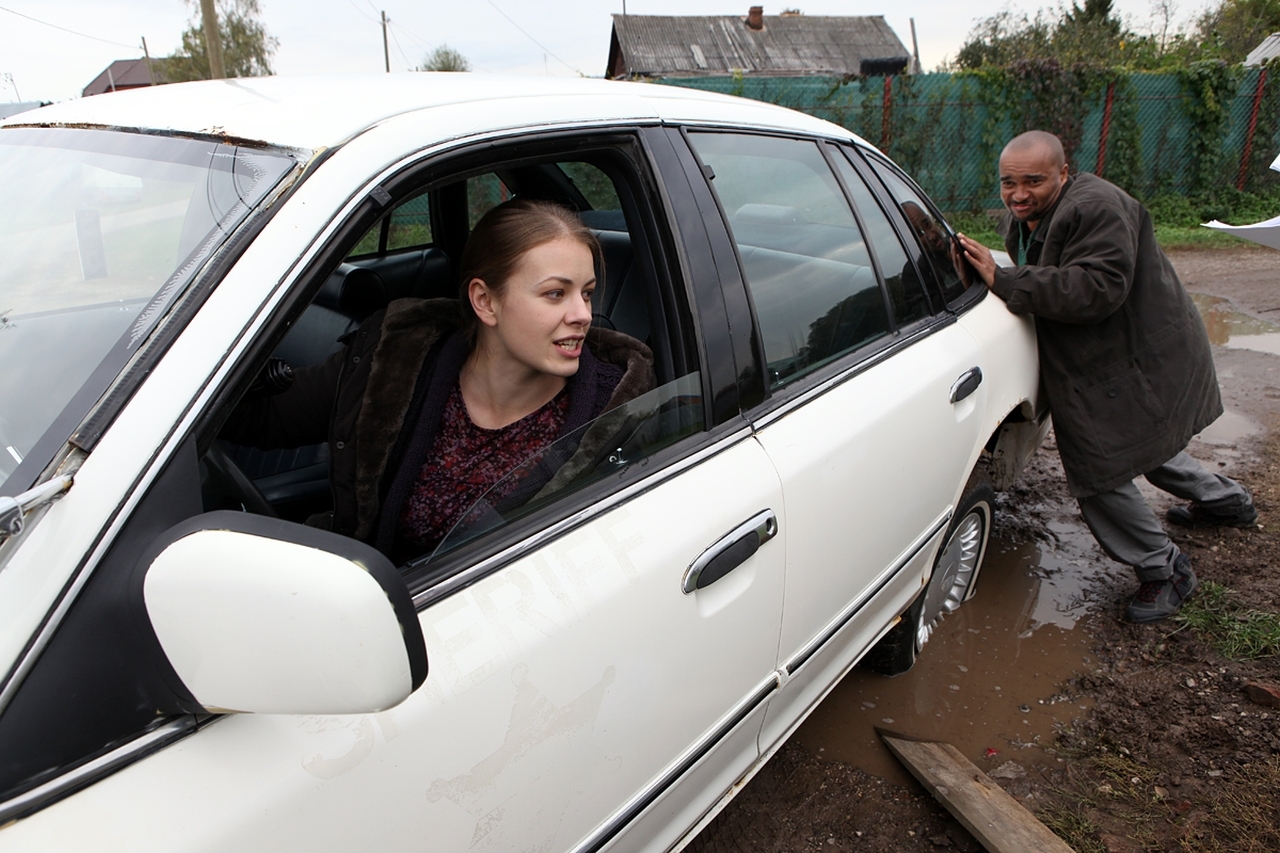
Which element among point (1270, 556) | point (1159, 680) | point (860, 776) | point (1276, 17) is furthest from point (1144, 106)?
point (1276, 17)

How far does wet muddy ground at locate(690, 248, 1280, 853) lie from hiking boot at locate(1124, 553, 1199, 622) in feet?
0.18

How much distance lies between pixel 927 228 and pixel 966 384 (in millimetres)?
623

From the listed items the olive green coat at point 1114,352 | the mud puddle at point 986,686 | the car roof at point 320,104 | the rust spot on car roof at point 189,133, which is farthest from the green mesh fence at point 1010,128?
the rust spot on car roof at point 189,133

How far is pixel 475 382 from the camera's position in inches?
70.5

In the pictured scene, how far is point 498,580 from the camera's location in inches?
48.3

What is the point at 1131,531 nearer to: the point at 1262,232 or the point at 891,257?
the point at 1262,232

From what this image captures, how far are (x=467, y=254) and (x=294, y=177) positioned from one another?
2.15 feet

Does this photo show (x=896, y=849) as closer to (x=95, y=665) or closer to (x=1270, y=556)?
(x=95, y=665)

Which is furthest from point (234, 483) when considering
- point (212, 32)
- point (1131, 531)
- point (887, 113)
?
point (212, 32)

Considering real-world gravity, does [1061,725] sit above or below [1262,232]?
below

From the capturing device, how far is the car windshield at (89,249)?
104cm

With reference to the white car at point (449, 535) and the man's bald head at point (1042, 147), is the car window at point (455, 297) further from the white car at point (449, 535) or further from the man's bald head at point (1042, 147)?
the man's bald head at point (1042, 147)

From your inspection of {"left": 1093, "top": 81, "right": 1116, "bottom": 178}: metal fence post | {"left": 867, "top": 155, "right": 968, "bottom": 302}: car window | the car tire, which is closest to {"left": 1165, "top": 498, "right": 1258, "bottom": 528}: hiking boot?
the car tire

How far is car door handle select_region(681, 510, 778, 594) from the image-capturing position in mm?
1438
